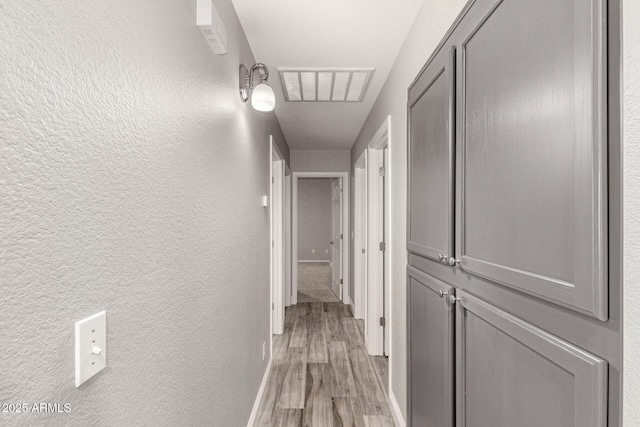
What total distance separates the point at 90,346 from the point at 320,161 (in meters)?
5.00

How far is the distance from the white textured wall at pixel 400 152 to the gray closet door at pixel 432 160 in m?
0.23

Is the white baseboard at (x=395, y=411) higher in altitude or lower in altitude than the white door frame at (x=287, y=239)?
lower

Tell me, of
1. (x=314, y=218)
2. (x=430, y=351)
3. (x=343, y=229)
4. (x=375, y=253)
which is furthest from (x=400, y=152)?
(x=314, y=218)

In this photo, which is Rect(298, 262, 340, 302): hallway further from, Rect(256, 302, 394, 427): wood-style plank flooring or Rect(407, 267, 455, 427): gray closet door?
Rect(407, 267, 455, 427): gray closet door

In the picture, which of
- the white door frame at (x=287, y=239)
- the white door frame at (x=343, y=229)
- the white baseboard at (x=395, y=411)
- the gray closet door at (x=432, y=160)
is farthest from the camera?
the white door frame at (x=343, y=229)

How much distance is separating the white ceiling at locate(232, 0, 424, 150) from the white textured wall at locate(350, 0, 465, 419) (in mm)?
89

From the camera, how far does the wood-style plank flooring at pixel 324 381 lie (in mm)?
2484

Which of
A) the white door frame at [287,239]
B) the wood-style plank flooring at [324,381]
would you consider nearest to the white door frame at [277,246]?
the wood-style plank flooring at [324,381]

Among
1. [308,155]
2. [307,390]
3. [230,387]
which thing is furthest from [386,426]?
[308,155]

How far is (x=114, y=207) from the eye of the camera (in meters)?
0.80

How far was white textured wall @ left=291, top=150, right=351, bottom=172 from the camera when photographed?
18.3 ft

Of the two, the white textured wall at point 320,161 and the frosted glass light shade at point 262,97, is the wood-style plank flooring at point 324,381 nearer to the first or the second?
the frosted glass light shade at point 262,97
